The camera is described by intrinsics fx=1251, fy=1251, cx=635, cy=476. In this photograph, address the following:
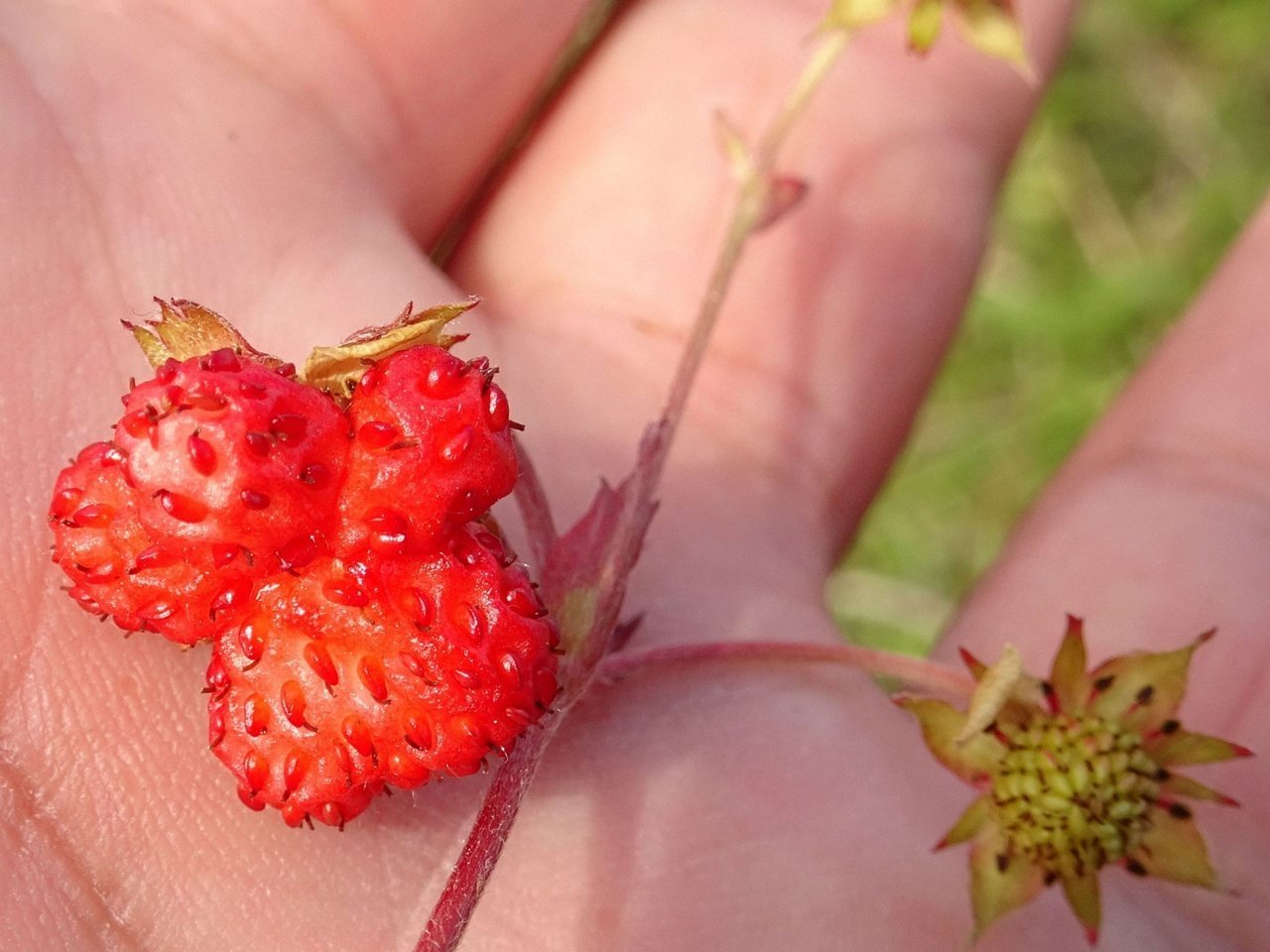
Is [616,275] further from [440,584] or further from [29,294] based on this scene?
[440,584]

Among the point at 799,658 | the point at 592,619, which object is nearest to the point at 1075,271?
the point at 799,658

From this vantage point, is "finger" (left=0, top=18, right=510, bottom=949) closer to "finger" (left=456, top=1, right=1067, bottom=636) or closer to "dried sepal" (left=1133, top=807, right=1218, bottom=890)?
"finger" (left=456, top=1, right=1067, bottom=636)

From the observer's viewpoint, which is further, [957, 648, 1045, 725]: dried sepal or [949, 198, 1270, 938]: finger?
[949, 198, 1270, 938]: finger

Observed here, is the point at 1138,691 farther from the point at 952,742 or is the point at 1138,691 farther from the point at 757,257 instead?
the point at 757,257

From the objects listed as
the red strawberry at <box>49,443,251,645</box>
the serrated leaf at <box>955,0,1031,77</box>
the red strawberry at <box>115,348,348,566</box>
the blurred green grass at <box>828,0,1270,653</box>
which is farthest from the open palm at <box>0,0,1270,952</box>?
the serrated leaf at <box>955,0,1031,77</box>

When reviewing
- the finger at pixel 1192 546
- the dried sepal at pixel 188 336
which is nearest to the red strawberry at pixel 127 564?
the dried sepal at pixel 188 336
